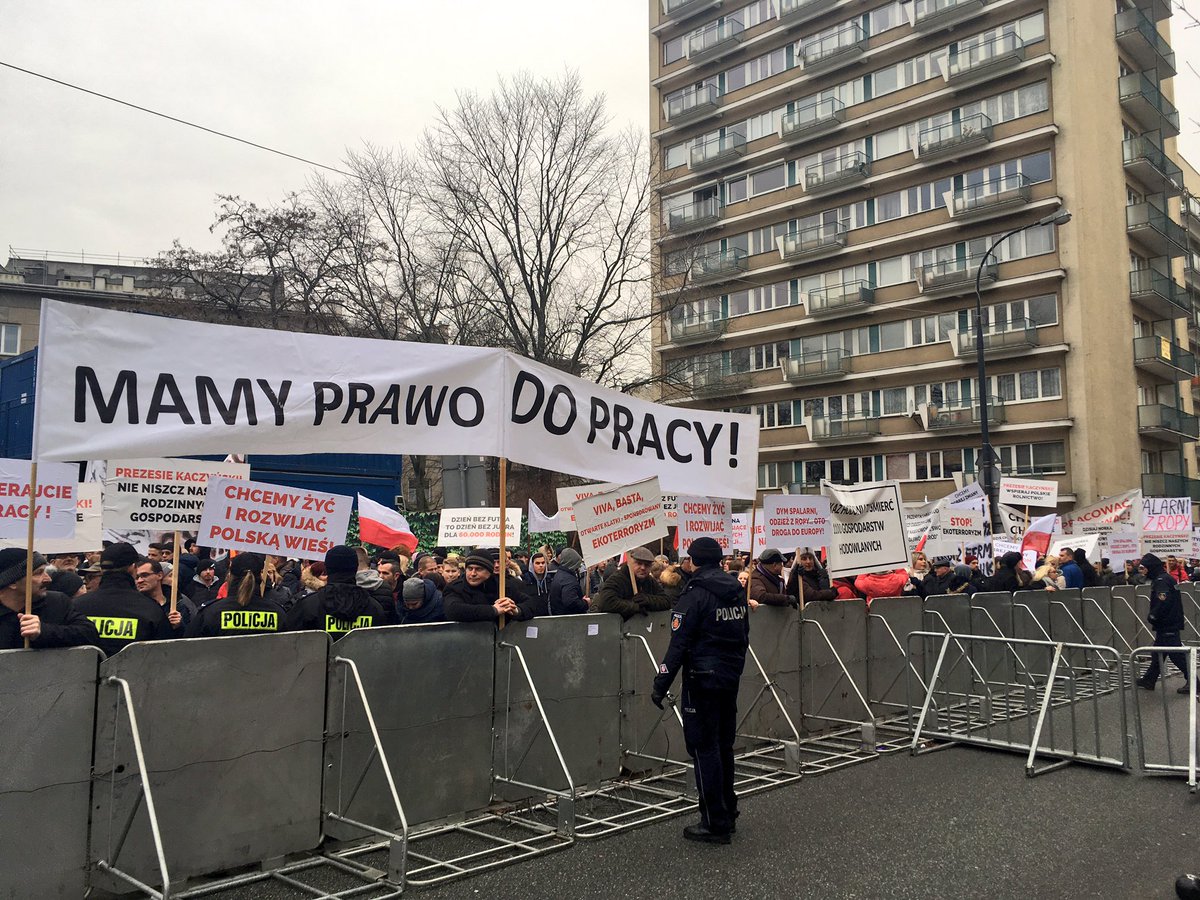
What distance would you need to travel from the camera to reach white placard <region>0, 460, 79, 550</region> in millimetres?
10211

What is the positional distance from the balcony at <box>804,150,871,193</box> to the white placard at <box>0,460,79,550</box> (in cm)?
4394

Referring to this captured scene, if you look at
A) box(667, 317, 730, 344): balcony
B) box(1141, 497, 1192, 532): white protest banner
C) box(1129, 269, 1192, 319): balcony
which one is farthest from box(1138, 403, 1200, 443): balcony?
box(1141, 497, 1192, 532): white protest banner

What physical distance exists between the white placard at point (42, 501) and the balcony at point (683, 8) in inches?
2056

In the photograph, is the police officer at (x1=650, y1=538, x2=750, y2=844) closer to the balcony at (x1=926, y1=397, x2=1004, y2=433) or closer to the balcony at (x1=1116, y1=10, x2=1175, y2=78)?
the balcony at (x1=926, y1=397, x2=1004, y2=433)

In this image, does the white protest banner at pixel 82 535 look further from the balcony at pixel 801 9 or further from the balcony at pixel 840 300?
the balcony at pixel 801 9

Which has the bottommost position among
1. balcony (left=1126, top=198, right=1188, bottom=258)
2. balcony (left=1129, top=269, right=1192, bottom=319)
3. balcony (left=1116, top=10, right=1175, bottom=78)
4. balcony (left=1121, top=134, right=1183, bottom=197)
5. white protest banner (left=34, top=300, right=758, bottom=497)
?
white protest banner (left=34, top=300, right=758, bottom=497)

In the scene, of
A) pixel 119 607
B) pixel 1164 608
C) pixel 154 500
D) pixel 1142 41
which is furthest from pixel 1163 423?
pixel 119 607

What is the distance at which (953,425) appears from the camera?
4466 centimetres

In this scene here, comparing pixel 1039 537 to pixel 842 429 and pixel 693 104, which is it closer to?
pixel 842 429

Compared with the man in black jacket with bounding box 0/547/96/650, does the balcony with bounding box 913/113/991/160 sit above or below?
above

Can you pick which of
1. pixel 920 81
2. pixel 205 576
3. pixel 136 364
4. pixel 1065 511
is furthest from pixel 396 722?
pixel 920 81

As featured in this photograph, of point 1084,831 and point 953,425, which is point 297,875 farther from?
point 953,425

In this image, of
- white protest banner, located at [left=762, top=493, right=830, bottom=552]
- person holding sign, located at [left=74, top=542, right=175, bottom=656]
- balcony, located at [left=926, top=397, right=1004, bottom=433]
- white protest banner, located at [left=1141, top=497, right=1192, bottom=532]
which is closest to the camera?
person holding sign, located at [left=74, top=542, right=175, bottom=656]

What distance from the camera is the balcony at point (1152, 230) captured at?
4650 cm
